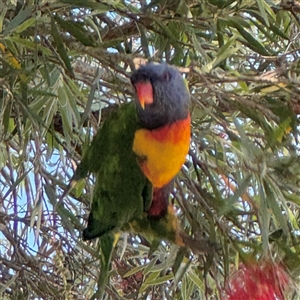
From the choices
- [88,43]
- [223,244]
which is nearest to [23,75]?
[88,43]

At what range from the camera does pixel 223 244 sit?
0.70 metres

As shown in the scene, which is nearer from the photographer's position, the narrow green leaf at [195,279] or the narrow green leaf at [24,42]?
the narrow green leaf at [24,42]

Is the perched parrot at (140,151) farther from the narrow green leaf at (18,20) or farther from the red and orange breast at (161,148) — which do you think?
the narrow green leaf at (18,20)

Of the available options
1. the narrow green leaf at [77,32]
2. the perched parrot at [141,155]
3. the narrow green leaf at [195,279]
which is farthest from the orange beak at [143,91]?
the narrow green leaf at [195,279]

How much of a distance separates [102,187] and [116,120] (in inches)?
3.0

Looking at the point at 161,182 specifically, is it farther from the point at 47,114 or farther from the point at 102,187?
the point at 47,114

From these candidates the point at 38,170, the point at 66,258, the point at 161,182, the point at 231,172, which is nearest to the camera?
the point at 161,182

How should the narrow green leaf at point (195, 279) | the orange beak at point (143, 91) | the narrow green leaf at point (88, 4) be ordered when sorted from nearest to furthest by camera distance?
the orange beak at point (143, 91) < the narrow green leaf at point (88, 4) < the narrow green leaf at point (195, 279)

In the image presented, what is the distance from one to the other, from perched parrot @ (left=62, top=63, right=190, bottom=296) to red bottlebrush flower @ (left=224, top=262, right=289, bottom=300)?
0.10 m

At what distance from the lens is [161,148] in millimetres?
611

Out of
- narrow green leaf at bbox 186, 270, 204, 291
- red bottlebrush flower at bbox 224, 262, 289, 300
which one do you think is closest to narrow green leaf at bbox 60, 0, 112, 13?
red bottlebrush flower at bbox 224, 262, 289, 300

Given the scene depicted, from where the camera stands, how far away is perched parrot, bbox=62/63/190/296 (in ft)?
1.99

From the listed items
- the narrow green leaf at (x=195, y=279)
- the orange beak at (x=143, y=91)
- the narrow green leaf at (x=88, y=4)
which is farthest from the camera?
the narrow green leaf at (x=195, y=279)

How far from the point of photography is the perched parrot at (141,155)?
0.61m
